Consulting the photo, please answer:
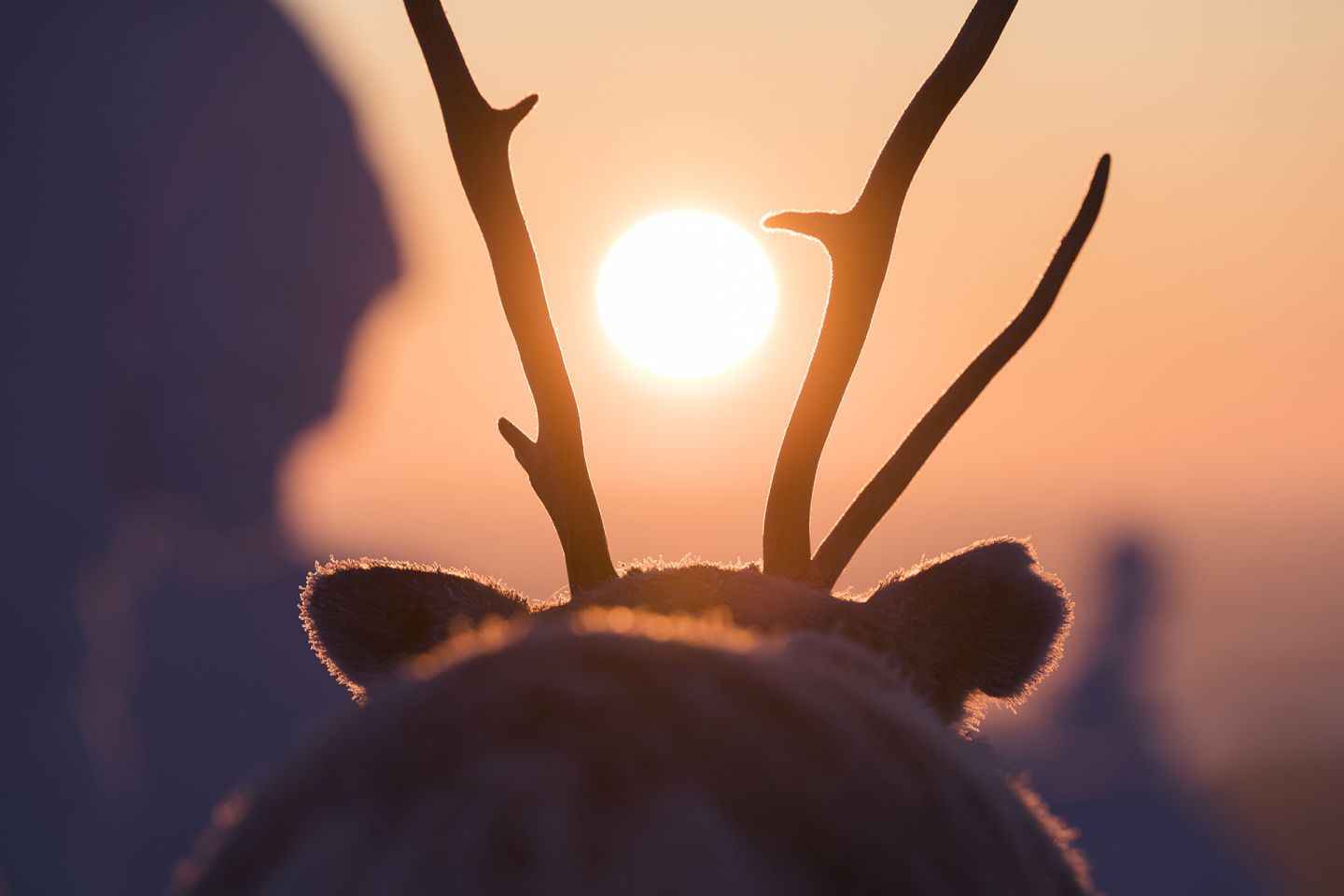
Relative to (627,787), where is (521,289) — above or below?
above

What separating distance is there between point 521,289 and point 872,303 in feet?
2.99

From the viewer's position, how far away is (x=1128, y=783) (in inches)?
519

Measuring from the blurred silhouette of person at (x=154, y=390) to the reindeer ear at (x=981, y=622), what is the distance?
9.03 m

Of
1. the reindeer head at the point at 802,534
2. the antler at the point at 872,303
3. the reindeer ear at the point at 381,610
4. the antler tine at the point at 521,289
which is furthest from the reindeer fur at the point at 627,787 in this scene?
the antler at the point at 872,303

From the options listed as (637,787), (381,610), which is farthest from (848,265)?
(637,787)

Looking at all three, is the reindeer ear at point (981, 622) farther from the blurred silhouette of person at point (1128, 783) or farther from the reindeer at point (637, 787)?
the blurred silhouette of person at point (1128, 783)

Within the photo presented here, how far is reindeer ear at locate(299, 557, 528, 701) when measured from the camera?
8.18 ft

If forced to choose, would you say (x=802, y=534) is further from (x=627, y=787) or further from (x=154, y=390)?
(x=154, y=390)

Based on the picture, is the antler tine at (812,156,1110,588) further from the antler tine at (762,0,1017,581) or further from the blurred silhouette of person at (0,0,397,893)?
the blurred silhouette of person at (0,0,397,893)

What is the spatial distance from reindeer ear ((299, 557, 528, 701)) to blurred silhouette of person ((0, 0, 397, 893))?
820cm

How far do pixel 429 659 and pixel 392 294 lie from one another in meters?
11.9

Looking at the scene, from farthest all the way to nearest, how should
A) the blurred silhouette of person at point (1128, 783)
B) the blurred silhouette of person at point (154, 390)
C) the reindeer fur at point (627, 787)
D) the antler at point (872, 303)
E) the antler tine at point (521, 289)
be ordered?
the blurred silhouette of person at point (1128, 783)
the blurred silhouette of person at point (154, 390)
the antler at point (872, 303)
the antler tine at point (521, 289)
the reindeer fur at point (627, 787)

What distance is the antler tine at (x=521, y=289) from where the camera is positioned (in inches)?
107

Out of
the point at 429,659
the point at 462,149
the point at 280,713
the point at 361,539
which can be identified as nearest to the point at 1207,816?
the point at 280,713
